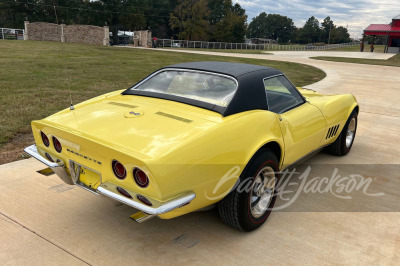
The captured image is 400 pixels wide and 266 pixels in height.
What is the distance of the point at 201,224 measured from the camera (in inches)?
113

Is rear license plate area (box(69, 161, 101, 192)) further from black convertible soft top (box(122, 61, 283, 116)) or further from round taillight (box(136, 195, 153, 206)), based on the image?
black convertible soft top (box(122, 61, 283, 116))

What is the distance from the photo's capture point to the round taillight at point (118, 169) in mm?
2207

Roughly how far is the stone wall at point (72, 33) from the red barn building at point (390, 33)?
1275 inches

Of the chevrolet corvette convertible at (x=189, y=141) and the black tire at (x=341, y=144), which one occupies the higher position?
the chevrolet corvette convertible at (x=189, y=141)

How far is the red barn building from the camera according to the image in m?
41.1

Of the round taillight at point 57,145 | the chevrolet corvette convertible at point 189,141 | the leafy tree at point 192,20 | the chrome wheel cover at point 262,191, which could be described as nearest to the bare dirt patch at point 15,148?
the chevrolet corvette convertible at point 189,141

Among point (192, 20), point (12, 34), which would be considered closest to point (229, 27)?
point (192, 20)

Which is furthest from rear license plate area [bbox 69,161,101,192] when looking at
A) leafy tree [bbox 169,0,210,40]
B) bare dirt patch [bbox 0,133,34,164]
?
leafy tree [bbox 169,0,210,40]

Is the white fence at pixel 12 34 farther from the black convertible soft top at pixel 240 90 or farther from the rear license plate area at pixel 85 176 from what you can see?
the rear license plate area at pixel 85 176

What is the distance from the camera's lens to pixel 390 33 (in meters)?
41.3

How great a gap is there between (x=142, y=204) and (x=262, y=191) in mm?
1208

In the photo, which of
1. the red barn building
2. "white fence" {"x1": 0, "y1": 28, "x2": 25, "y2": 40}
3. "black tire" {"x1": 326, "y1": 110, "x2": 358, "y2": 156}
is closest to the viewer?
"black tire" {"x1": 326, "y1": 110, "x2": 358, "y2": 156}

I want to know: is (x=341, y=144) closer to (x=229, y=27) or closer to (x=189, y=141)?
(x=189, y=141)

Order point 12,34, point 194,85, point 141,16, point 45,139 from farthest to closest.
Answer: point 141,16 < point 12,34 < point 194,85 < point 45,139
